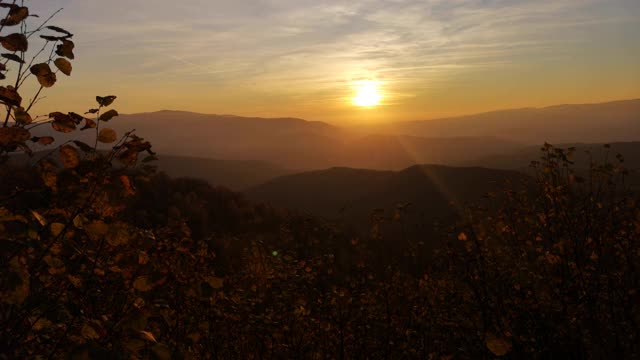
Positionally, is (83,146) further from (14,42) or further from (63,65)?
(14,42)

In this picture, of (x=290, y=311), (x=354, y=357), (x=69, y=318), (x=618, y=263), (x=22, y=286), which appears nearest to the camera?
(x=22, y=286)

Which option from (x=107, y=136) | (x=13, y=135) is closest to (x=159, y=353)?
(x=107, y=136)

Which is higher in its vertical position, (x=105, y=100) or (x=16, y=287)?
(x=105, y=100)

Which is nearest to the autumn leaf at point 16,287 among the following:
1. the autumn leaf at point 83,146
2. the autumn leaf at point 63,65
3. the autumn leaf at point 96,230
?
the autumn leaf at point 96,230

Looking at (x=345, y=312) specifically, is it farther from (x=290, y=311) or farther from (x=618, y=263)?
(x=618, y=263)

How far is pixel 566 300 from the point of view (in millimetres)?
5223

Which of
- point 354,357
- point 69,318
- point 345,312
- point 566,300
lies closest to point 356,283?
point 345,312

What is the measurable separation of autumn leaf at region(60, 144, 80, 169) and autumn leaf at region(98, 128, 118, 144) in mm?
161

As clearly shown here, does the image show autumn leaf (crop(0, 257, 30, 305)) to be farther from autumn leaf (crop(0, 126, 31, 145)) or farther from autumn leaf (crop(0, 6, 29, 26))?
autumn leaf (crop(0, 6, 29, 26))

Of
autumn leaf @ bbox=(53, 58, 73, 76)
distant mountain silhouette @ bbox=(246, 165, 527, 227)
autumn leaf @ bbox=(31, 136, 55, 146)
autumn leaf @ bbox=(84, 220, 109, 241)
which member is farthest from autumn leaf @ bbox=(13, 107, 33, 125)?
distant mountain silhouette @ bbox=(246, 165, 527, 227)

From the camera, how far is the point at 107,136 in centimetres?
268

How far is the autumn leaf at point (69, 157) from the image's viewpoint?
2480 millimetres

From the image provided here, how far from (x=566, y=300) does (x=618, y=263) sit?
330 centimetres

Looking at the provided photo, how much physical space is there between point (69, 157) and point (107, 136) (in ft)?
0.81
